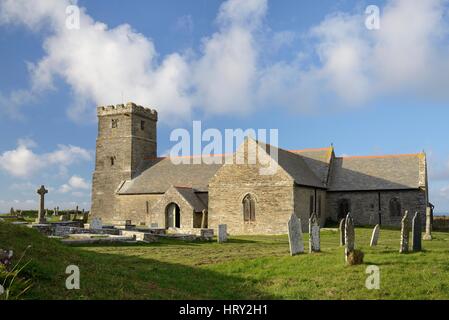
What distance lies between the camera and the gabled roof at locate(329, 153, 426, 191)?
129 feet

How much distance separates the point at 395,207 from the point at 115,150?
97.8 ft

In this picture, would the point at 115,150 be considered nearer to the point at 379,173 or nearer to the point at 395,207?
the point at 379,173

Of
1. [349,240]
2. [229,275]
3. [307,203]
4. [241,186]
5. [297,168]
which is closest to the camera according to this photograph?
[229,275]

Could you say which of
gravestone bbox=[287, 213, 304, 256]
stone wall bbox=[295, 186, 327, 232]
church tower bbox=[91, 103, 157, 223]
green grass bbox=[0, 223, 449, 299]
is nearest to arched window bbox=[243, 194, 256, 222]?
stone wall bbox=[295, 186, 327, 232]

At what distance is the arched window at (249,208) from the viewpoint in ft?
116


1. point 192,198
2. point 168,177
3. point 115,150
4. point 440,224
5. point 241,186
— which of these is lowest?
point 440,224

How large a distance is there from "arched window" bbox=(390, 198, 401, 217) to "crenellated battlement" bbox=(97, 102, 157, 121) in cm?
2842

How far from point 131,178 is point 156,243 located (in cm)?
2582

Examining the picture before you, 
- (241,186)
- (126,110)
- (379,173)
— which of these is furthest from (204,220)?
(126,110)

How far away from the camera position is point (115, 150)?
168ft

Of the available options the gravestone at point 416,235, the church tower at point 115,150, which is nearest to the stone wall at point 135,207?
the church tower at point 115,150

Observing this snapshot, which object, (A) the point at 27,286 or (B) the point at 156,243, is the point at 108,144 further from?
(A) the point at 27,286

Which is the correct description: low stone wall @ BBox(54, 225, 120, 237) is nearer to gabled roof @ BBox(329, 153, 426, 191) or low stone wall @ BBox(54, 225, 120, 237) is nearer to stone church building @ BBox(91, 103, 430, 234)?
stone church building @ BBox(91, 103, 430, 234)

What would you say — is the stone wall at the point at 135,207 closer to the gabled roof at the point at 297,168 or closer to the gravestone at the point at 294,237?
the gabled roof at the point at 297,168
